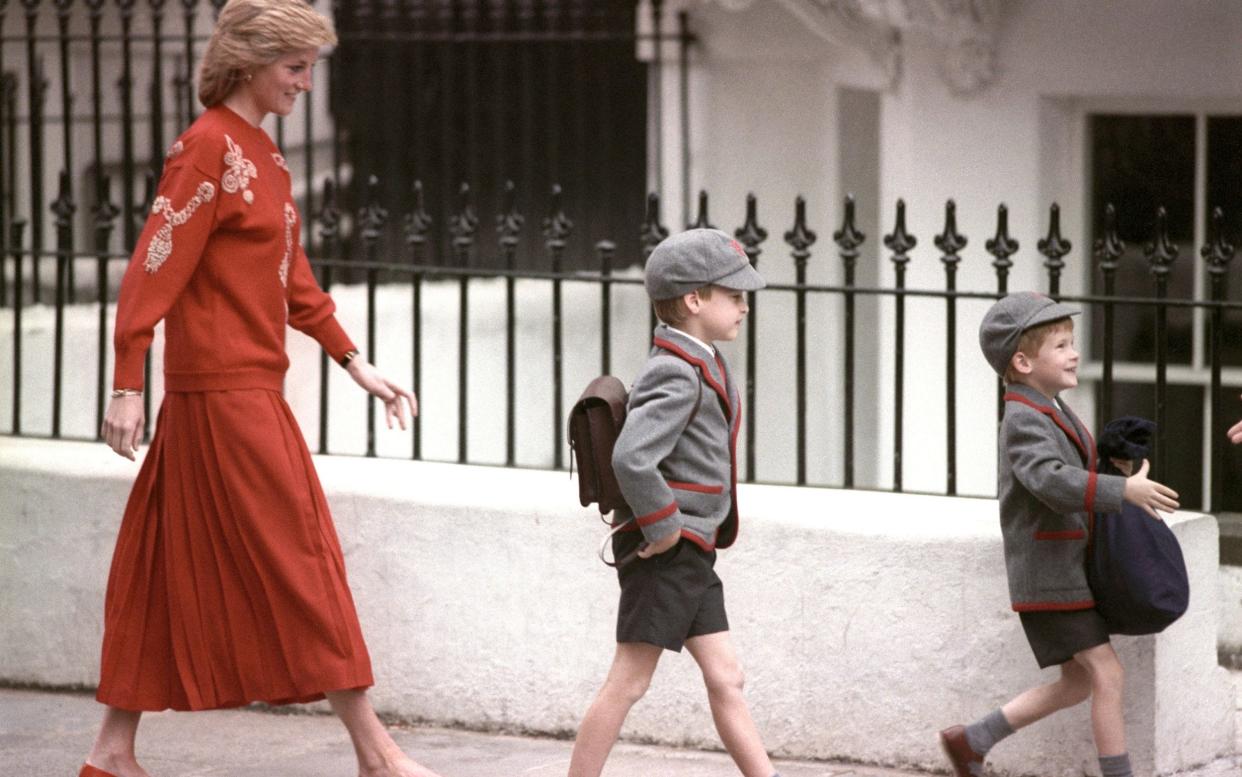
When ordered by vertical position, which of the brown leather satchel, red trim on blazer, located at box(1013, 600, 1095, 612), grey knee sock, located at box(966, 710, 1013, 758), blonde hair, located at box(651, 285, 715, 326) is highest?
blonde hair, located at box(651, 285, 715, 326)

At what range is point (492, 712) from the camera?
6172mm

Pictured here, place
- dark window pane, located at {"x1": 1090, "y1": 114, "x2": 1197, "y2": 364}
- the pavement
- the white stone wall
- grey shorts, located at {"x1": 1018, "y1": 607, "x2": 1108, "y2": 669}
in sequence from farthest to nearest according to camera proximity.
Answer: dark window pane, located at {"x1": 1090, "y1": 114, "x2": 1197, "y2": 364} < the pavement < the white stone wall < grey shorts, located at {"x1": 1018, "y1": 607, "x2": 1108, "y2": 669}

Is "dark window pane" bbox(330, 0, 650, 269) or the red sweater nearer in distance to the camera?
the red sweater

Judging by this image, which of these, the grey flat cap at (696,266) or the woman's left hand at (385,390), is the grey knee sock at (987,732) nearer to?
the grey flat cap at (696,266)

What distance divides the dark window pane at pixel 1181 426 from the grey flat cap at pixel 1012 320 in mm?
3888

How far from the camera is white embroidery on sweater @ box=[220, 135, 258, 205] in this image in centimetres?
510

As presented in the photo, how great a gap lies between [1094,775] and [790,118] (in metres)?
5.36

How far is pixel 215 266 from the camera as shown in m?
5.14

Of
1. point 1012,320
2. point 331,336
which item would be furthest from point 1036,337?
point 331,336

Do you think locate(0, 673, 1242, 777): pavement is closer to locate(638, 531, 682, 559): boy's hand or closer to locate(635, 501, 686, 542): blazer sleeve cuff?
locate(638, 531, 682, 559): boy's hand

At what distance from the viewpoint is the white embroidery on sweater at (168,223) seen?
16.6 ft

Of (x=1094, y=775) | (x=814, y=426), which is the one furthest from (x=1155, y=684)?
(x=814, y=426)

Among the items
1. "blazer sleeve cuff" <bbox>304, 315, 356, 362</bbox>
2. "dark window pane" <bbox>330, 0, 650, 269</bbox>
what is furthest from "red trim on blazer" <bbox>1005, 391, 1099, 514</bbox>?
"dark window pane" <bbox>330, 0, 650, 269</bbox>

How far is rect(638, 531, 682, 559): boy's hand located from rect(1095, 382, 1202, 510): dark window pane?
4.46 m
